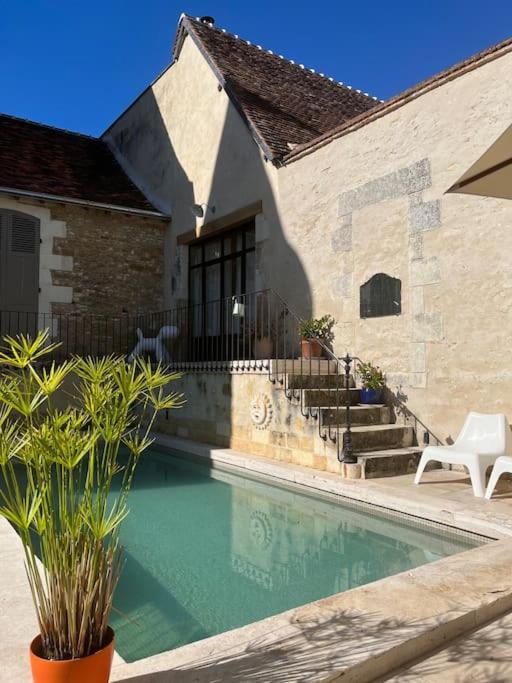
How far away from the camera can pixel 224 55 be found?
35.8 feet

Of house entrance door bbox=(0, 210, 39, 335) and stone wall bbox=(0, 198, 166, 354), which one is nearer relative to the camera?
house entrance door bbox=(0, 210, 39, 335)

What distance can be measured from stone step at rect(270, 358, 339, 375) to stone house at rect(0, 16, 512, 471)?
28 cm

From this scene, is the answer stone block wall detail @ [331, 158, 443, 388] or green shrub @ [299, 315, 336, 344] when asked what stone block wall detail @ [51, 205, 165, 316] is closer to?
green shrub @ [299, 315, 336, 344]

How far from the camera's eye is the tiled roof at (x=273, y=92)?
371 inches

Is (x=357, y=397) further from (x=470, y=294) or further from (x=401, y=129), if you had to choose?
(x=401, y=129)

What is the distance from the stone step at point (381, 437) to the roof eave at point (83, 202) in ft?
23.8

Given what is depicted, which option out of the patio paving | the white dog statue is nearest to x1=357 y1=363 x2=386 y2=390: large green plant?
the white dog statue

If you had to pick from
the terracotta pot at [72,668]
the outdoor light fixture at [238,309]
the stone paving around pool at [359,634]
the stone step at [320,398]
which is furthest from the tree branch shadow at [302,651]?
the outdoor light fixture at [238,309]

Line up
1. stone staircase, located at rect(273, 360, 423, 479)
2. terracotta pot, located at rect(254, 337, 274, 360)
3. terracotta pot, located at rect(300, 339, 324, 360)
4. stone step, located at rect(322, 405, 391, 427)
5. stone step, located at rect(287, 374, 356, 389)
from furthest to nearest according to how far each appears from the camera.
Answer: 1. terracotta pot, located at rect(254, 337, 274, 360)
2. terracotta pot, located at rect(300, 339, 324, 360)
3. stone step, located at rect(287, 374, 356, 389)
4. stone step, located at rect(322, 405, 391, 427)
5. stone staircase, located at rect(273, 360, 423, 479)

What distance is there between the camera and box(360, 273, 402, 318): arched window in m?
6.80

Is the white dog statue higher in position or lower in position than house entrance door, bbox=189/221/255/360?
lower

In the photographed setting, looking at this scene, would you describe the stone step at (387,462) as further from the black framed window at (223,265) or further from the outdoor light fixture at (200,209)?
the outdoor light fixture at (200,209)

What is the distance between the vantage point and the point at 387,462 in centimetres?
560

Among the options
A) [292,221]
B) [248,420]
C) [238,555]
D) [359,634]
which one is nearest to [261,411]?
[248,420]
